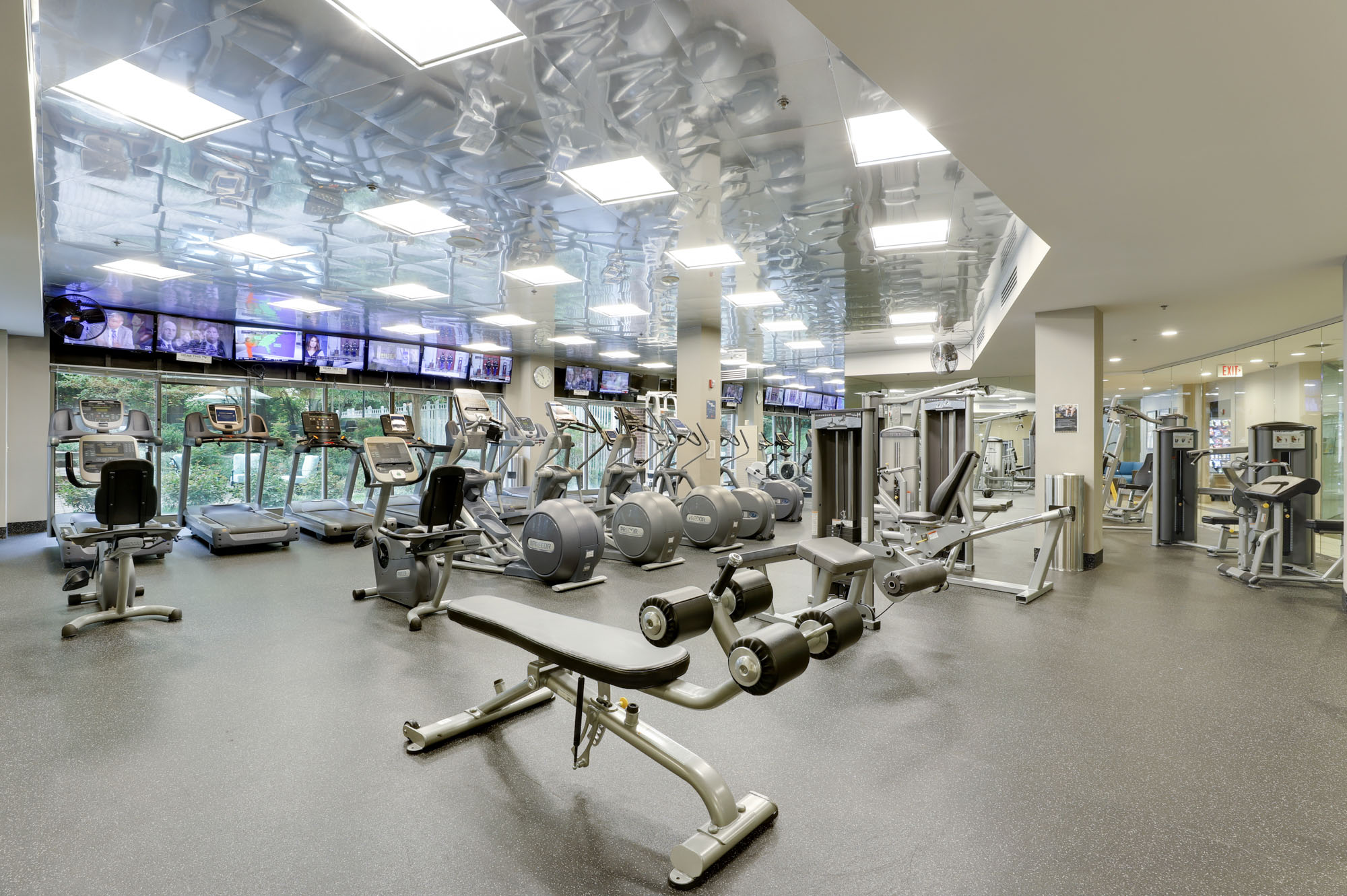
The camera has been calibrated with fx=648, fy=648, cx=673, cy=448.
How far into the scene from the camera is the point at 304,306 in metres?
8.29

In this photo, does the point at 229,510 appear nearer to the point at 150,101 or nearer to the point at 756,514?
the point at 150,101

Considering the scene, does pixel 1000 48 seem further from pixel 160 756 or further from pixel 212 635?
pixel 212 635

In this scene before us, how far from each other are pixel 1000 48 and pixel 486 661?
3607 mm

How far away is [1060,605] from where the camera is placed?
4.91 metres

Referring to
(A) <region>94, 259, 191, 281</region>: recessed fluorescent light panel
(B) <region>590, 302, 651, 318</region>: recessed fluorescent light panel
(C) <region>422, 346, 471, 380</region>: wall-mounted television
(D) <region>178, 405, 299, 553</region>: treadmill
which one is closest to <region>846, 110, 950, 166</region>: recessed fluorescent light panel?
(B) <region>590, 302, 651, 318</region>: recessed fluorescent light panel

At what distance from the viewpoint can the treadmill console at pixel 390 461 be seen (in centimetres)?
498

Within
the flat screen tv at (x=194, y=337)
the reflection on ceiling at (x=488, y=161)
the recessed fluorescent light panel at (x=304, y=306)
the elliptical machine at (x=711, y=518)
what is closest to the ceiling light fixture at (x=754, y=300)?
the reflection on ceiling at (x=488, y=161)

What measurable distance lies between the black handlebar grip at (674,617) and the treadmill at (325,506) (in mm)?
6513

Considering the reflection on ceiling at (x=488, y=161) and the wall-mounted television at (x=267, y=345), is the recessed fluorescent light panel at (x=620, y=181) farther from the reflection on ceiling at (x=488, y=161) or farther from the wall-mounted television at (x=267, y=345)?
the wall-mounted television at (x=267, y=345)

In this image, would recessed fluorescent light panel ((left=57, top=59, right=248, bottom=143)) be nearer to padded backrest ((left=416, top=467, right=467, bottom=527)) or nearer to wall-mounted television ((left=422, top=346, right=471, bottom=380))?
padded backrest ((left=416, top=467, right=467, bottom=527))

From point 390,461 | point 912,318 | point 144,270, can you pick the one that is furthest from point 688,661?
point 912,318

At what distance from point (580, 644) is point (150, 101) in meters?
3.65

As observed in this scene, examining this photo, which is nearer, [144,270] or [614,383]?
[144,270]

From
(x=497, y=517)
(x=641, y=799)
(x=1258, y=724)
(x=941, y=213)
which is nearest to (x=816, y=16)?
(x=641, y=799)
